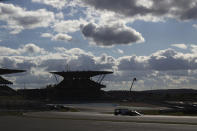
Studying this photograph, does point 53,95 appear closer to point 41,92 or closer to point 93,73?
point 41,92

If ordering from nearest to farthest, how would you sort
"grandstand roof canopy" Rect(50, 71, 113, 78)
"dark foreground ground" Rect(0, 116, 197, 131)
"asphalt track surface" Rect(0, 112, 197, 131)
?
1. "dark foreground ground" Rect(0, 116, 197, 131)
2. "asphalt track surface" Rect(0, 112, 197, 131)
3. "grandstand roof canopy" Rect(50, 71, 113, 78)

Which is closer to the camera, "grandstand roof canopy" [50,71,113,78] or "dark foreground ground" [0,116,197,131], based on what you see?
"dark foreground ground" [0,116,197,131]

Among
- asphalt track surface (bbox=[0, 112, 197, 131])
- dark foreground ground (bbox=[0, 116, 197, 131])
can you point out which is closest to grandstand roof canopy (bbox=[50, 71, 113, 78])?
asphalt track surface (bbox=[0, 112, 197, 131])

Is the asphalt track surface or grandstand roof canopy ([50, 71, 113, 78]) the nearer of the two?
the asphalt track surface

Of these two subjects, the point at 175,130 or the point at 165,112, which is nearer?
the point at 175,130

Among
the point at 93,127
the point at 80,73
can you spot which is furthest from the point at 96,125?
the point at 80,73

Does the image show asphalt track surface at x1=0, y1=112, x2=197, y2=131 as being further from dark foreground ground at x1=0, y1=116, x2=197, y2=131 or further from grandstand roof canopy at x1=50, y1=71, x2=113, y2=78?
grandstand roof canopy at x1=50, y1=71, x2=113, y2=78

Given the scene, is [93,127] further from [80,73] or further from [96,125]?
[80,73]

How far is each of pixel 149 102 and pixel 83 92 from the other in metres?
51.0

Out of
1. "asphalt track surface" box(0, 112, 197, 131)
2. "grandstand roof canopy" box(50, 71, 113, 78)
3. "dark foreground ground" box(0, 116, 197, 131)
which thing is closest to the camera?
"dark foreground ground" box(0, 116, 197, 131)

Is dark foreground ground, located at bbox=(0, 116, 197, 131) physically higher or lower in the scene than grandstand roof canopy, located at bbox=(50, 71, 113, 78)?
lower

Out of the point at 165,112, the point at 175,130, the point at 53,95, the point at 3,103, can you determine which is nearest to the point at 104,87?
the point at 53,95

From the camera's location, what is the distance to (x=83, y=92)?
504ft

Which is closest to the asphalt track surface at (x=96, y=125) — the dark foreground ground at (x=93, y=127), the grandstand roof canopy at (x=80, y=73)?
the dark foreground ground at (x=93, y=127)
